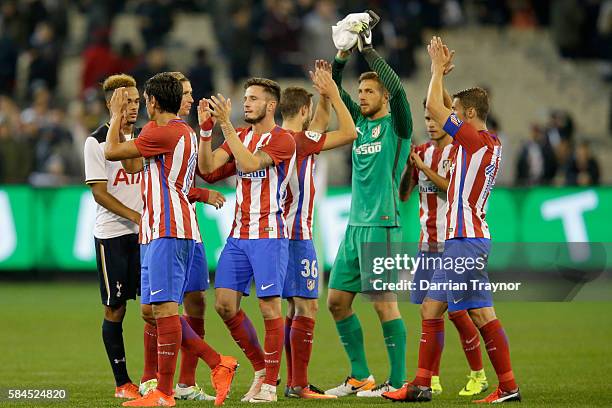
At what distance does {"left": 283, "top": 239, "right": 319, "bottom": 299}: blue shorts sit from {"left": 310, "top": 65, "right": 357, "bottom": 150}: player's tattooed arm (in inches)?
31.7

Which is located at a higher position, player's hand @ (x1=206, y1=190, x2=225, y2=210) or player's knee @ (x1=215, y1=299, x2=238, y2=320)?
player's hand @ (x1=206, y1=190, x2=225, y2=210)

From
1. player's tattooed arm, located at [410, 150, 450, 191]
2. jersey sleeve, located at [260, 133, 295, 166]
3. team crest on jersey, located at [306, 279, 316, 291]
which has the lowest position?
team crest on jersey, located at [306, 279, 316, 291]

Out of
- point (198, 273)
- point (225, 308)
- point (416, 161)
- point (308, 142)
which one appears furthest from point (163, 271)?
point (416, 161)

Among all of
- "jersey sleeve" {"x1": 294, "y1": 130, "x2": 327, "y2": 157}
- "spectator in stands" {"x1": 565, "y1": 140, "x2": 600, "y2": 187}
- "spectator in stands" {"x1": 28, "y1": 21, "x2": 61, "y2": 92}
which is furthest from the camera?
"spectator in stands" {"x1": 28, "y1": 21, "x2": 61, "y2": 92}

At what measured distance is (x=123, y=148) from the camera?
8.38m

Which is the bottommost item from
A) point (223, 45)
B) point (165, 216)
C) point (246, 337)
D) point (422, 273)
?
point (246, 337)

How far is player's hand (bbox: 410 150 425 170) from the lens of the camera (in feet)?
31.6

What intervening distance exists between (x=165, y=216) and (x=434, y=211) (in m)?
2.49

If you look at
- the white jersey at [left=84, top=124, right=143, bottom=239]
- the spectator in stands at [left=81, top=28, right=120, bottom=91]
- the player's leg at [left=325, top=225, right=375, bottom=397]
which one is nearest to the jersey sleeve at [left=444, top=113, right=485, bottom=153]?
the player's leg at [left=325, top=225, right=375, bottom=397]

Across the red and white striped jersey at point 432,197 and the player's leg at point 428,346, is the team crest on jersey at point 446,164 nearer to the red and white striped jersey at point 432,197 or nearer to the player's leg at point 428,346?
the red and white striped jersey at point 432,197

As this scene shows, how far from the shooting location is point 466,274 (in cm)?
866

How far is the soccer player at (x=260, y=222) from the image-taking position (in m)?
8.79

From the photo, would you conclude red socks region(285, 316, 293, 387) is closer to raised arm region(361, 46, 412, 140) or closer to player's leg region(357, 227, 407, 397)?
player's leg region(357, 227, 407, 397)

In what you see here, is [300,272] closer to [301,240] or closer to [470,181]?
[301,240]
